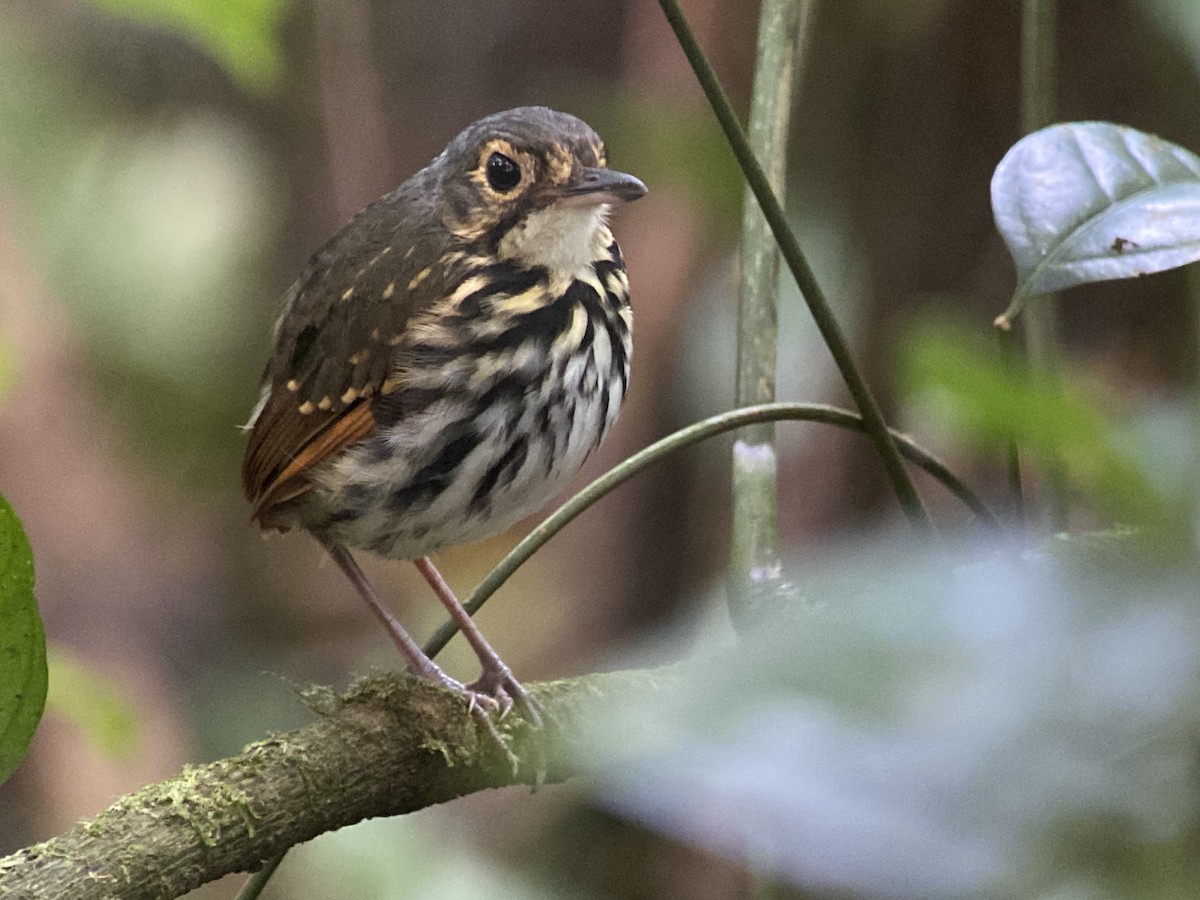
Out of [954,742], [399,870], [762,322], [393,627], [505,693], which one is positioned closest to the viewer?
[954,742]

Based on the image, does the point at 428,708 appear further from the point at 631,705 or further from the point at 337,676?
the point at 337,676

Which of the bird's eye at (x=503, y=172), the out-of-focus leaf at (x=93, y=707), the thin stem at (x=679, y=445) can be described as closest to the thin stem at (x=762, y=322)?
the thin stem at (x=679, y=445)

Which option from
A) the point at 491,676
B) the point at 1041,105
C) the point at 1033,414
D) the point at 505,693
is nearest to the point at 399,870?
the point at 491,676

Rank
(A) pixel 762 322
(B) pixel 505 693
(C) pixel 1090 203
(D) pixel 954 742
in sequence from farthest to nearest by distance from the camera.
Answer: (B) pixel 505 693, (A) pixel 762 322, (C) pixel 1090 203, (D) pixel 954 742

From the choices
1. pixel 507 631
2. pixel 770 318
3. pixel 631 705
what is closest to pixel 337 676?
pixel 507 631

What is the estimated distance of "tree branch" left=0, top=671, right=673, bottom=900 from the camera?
156 centimetres

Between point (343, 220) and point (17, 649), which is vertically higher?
point (343, 220)

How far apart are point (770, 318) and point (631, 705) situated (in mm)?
1555

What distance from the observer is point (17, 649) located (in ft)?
4.08

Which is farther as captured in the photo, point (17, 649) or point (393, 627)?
point (393, 627)

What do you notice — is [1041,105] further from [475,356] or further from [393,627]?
[393,627]

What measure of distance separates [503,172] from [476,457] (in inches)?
17.9

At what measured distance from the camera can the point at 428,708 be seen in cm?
200

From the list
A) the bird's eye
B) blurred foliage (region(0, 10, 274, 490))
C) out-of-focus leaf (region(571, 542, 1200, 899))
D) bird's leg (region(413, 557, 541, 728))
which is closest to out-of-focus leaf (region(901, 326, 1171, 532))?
out-of-focus leaf (region(571, 542, 1200, 899))
